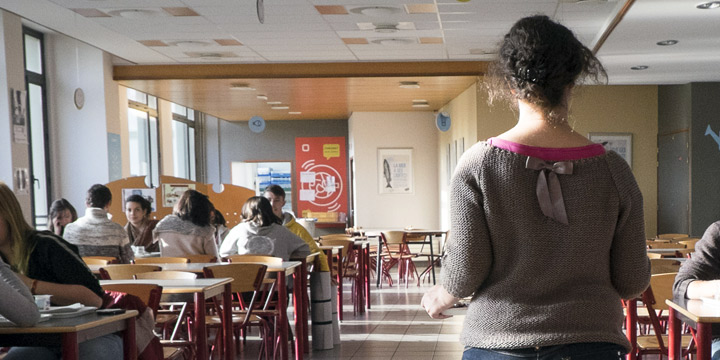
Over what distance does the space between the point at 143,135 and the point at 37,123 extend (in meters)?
4.08

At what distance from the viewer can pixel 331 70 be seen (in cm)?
1106

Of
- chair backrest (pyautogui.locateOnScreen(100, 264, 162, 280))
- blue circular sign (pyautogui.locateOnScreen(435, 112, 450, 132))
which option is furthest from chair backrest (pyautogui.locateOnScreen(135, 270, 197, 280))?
blue circular sign (pyautogui.locateOnScreen(435, 112, 450, 132))

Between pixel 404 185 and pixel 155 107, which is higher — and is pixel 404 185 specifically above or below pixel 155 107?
below

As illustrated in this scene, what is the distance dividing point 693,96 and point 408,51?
4512 millimetres

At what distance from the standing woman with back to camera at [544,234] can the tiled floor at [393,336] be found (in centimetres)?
449

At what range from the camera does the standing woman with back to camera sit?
1.42 meters

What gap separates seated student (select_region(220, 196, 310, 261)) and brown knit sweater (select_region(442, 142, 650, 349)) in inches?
180

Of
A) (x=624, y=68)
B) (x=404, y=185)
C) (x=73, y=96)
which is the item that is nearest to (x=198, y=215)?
(x=73, y=96)

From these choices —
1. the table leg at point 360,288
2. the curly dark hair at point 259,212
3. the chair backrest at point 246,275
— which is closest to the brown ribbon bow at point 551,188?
the chair backrest at point 246,275

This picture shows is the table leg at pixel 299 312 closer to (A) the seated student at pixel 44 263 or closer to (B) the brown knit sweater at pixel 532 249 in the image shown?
(A) the seated student at pixel 44 263

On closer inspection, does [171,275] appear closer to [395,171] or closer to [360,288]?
[360,288]

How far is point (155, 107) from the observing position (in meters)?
14.9

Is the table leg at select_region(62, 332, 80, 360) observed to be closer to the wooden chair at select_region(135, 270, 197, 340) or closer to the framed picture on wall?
the wooden chair at select_region(135, 270, 197, 340)

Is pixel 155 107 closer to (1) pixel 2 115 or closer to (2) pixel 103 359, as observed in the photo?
(1) pixel 2 115
